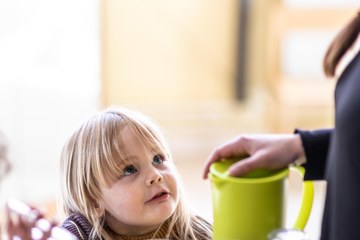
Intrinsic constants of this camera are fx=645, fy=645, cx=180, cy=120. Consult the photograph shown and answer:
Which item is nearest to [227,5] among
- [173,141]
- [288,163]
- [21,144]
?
[173,141]

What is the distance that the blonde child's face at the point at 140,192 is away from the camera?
87cm

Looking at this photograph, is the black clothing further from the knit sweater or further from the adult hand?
the knit sweater

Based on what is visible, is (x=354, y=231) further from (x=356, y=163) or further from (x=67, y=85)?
(x=67, y=85)

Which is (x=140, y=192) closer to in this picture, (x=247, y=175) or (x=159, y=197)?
(x=159, y=197)

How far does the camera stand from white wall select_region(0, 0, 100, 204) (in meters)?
2.04

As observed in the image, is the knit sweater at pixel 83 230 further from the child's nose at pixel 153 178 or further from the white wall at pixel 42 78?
the white wall at pixel 42 78

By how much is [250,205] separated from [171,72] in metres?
2.15

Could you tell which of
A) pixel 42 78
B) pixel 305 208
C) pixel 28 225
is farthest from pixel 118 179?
pixel 42 78

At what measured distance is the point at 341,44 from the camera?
1.01m

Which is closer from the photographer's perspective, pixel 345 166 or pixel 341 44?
pixel 345 166

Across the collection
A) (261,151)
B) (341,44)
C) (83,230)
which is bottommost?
(83,230)

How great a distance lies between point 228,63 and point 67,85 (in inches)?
40.9

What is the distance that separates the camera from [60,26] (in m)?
2.07

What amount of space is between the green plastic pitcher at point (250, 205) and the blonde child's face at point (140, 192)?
83 mm
